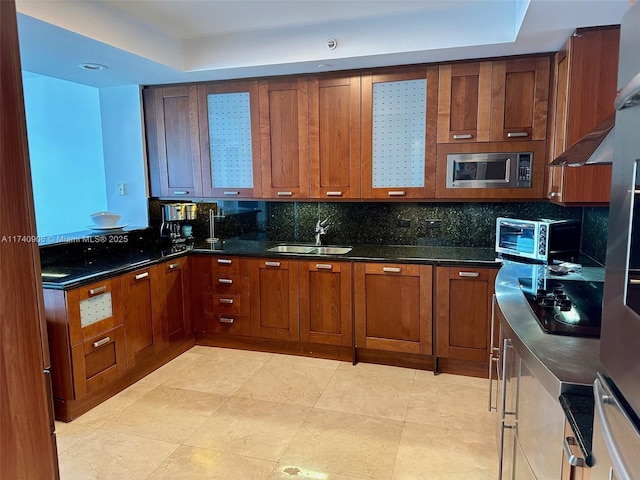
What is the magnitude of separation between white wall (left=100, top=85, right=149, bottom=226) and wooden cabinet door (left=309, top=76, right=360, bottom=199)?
1.62 meters

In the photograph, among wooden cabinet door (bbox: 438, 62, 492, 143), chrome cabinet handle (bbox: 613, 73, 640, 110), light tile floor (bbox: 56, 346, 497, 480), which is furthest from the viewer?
wooden cabinet door (bbox: 438, 62, 492, 143)

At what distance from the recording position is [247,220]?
13.7ft

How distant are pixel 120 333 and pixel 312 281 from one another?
141cm

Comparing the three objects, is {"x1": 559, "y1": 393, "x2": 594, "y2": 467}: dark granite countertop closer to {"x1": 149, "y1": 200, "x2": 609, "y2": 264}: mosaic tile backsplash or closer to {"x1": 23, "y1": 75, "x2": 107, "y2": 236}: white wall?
{"x1": 149, "y1": 200, "x2": 609, "y2": 264}: mosaic tile backsplash

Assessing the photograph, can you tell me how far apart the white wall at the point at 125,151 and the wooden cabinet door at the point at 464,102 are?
2.62 m

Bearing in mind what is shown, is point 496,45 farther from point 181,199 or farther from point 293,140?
point 181,199

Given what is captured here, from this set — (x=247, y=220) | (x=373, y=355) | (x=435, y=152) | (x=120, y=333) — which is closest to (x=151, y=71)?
(x=247, y=220)

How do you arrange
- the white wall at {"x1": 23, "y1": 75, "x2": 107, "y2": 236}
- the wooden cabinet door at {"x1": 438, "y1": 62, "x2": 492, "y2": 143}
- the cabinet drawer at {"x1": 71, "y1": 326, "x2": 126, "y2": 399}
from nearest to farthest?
the cabinet drawer at {"x1": 71, "y1": 326, "x2": 126, "y2": 399} < the wooden cabinet door at {"x1": 438, "y1": 62, "x2": 492, "y2": 143} < the white wall at {"x1": 23, "y1": 75, "x2": 107, "y2": 236}

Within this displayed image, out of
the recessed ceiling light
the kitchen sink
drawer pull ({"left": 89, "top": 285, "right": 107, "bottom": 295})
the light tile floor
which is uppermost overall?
the recessed ceiling light

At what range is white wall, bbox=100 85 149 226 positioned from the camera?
3.95 meters

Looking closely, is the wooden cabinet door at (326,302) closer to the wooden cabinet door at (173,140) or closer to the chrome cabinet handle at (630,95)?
the wooden cabinet door at (173,140)

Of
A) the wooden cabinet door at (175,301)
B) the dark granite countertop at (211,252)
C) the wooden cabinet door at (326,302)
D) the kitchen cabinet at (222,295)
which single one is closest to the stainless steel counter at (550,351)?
the dark granite countertop at (211,252)

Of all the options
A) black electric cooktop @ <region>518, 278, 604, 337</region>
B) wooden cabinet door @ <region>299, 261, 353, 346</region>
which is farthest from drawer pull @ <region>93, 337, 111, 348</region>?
black electric cooktop @ <region>518, 278, 604, 337</region>

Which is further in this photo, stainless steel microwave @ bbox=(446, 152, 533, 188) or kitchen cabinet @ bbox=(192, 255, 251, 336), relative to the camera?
kitchen cabinet @ bbox=(192, 255, 251, 336)
